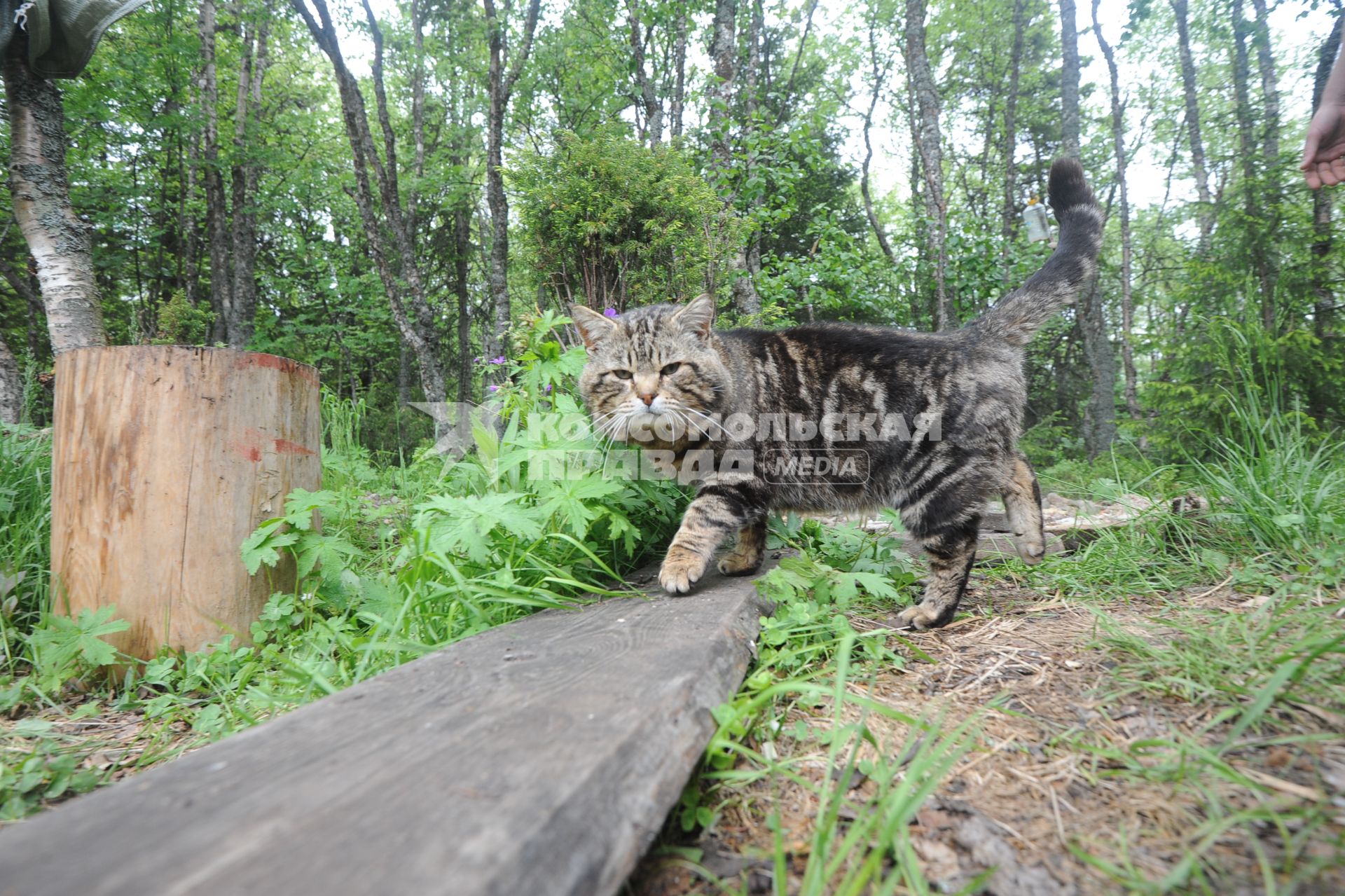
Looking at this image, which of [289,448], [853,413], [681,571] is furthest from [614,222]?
[681,571]

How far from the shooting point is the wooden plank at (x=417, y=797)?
0.68 meters

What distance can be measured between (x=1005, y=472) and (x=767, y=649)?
58.1 inches

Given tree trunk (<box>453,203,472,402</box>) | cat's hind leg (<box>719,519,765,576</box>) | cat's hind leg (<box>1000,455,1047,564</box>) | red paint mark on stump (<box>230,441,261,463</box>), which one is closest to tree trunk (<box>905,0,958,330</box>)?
cat's hind leg (<box>1000,455,1047,564</box>)

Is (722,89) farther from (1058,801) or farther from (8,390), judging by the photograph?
(1058,801)

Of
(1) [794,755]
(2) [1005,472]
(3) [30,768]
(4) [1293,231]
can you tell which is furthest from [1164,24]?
(3) [30,768]

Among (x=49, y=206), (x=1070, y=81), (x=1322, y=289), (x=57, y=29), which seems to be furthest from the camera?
(x=1070, y=81)

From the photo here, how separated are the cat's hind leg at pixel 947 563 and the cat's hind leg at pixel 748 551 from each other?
25.7 inches

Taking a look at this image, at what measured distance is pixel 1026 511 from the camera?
2.72 m

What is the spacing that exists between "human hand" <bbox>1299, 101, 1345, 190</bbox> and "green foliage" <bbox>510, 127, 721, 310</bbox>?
3.71 meters

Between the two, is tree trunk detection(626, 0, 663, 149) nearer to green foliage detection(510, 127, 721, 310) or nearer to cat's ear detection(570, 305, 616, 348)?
green foliage detection(510, 127, 721, 310)

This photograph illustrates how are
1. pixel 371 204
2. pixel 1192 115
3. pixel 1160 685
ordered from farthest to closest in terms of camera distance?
1. pixel 1192 115
2. pixel 371 204
3. pixel 1160 685

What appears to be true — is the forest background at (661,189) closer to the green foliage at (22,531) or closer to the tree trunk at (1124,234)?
the tree trunk at (1124,234)

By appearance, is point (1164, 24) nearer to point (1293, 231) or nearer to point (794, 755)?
point (1293, 231)

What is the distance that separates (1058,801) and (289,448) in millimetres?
2753
